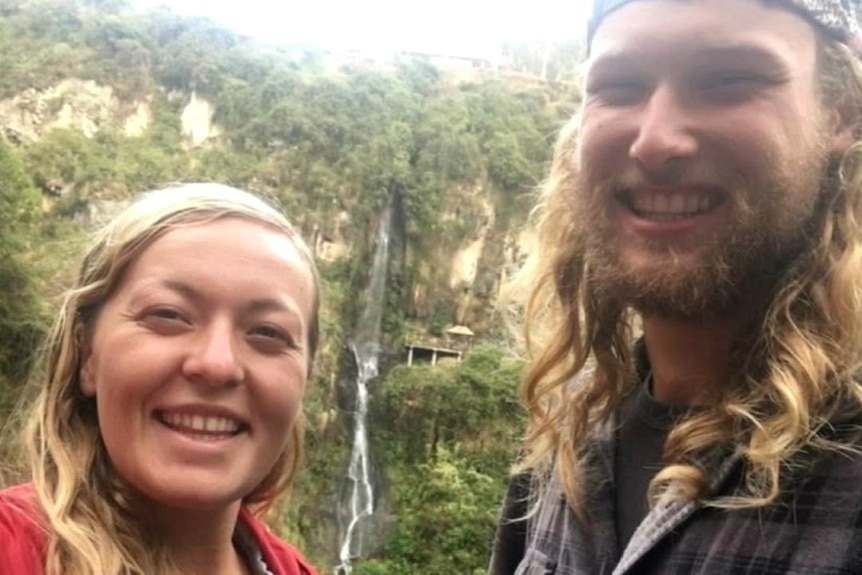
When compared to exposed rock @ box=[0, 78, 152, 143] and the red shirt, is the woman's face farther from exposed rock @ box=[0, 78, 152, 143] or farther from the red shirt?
exposed rock @ box=[0, 78, 152, 143]

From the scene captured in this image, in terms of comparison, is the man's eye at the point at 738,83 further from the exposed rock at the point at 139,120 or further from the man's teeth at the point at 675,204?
the exposed rock at the point at 139,120

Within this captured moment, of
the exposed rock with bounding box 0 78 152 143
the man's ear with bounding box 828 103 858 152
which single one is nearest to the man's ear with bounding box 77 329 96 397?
the man's ear with bounding box 828 103 858 152

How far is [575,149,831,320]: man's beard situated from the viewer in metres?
1.04

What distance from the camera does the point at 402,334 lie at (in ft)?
62.4

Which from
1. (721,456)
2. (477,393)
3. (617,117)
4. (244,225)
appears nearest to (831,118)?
(617,117)

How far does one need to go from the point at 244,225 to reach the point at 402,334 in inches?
704

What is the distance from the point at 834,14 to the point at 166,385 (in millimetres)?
933

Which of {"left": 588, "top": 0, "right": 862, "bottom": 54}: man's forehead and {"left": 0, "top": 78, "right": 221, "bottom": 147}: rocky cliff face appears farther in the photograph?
{"left": 0, "top": 78, "right": 221, "bottom": 147}: rocky cliff face

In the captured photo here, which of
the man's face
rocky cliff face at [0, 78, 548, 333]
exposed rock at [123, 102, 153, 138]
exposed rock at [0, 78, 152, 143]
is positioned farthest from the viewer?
exposed rock at [123, 102, 153, 138]

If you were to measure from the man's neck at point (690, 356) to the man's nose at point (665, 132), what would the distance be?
21 cm

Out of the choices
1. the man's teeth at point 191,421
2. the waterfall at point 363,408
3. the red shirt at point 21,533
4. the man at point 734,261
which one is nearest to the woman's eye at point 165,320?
the man's teeth at point 191,421

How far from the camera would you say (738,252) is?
3.45ft

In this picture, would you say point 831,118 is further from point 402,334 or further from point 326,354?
point 402,334

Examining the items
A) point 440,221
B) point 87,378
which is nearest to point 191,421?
point 87,378
